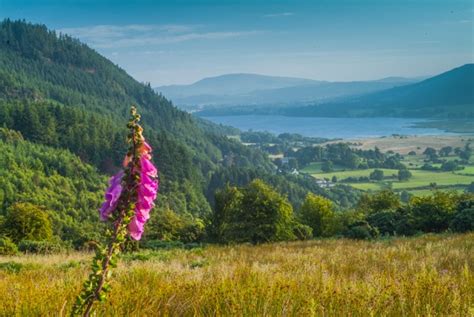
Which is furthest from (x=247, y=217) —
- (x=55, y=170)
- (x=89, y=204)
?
(x=55, y=170)

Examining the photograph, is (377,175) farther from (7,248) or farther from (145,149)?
(145,149)

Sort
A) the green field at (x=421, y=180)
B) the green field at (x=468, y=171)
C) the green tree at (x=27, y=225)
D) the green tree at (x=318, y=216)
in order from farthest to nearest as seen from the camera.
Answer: the green field at (x=468, y=171), the green field at (x=421, y=180), the green tree at (x=318, y=216), the green tree at (x=27, y=225)

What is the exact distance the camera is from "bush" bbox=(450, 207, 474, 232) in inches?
1008

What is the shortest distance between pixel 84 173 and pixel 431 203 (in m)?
112

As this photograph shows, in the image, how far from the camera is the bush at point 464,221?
25.6 m

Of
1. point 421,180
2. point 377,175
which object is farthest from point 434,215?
point 377,175

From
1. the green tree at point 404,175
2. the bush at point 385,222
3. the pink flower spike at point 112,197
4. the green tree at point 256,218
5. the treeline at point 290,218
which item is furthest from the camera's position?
the green tree at point 404,175

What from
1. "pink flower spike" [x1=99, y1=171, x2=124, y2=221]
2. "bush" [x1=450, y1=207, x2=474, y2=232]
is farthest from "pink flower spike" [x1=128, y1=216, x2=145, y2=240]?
"bush" [x1=450, y1=207, x2=474, y2=232]

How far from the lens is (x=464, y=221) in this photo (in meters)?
26.1

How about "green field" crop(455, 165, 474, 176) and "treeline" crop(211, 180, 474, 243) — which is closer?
"treeline" crop(211, 180, 474, 243)

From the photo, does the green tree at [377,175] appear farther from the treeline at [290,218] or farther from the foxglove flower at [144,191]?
the foxglove flower at [144,191]

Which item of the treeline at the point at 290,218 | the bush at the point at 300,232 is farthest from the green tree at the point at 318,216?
the bush at the point at 300,232

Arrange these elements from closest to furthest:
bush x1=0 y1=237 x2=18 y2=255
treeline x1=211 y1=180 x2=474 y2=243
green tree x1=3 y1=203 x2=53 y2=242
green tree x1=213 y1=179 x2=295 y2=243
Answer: bush x1=0 y1=237 x2=18 y2=255
treeline x1=211 y1=180 x2=474 y2=243
green tree x1=213 y1=179 x2=295 y2=243
green tree x1=3 y1=203 x2=53 y2=242

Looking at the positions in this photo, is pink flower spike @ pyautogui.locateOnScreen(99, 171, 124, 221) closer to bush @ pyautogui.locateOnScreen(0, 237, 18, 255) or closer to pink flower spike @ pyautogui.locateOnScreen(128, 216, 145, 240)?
pink flower spike @ pyautogui.locateOnScreen(128, 216, 145, 240)
